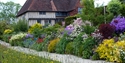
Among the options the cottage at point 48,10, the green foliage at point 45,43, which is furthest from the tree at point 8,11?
the green foliage at point 45,43

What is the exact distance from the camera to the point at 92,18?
55.1 feet

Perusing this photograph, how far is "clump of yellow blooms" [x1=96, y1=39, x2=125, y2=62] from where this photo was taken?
35.4ft

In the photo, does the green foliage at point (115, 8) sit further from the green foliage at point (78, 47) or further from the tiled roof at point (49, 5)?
the tiled roof at point (49, 5)

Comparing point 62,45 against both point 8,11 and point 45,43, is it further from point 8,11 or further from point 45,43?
point 8,11

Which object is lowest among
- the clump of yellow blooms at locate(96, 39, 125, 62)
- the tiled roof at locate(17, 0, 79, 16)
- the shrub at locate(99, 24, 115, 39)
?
the clump of yellow blooms at locate(96, 39, 125, 62)

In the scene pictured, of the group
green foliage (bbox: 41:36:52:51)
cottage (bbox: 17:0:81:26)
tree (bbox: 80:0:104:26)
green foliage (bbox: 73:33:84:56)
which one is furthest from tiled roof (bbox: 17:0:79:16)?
green foliage (bbox: 73:33:84:56)

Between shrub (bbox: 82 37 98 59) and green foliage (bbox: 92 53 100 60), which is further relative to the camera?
shrub (bbox: 82 37 98 59)

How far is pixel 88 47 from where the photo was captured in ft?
43.7

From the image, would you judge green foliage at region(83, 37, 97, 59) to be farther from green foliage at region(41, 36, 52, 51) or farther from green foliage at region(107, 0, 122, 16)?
green foliage at region(107, 0, 122, 16)

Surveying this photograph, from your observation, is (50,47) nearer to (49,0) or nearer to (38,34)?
(38,34)

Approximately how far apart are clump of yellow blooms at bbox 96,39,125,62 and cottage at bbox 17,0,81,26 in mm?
39585

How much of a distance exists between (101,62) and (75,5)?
40945 mm

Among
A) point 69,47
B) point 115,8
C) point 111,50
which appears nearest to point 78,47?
point 69,47

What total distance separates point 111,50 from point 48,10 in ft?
136
